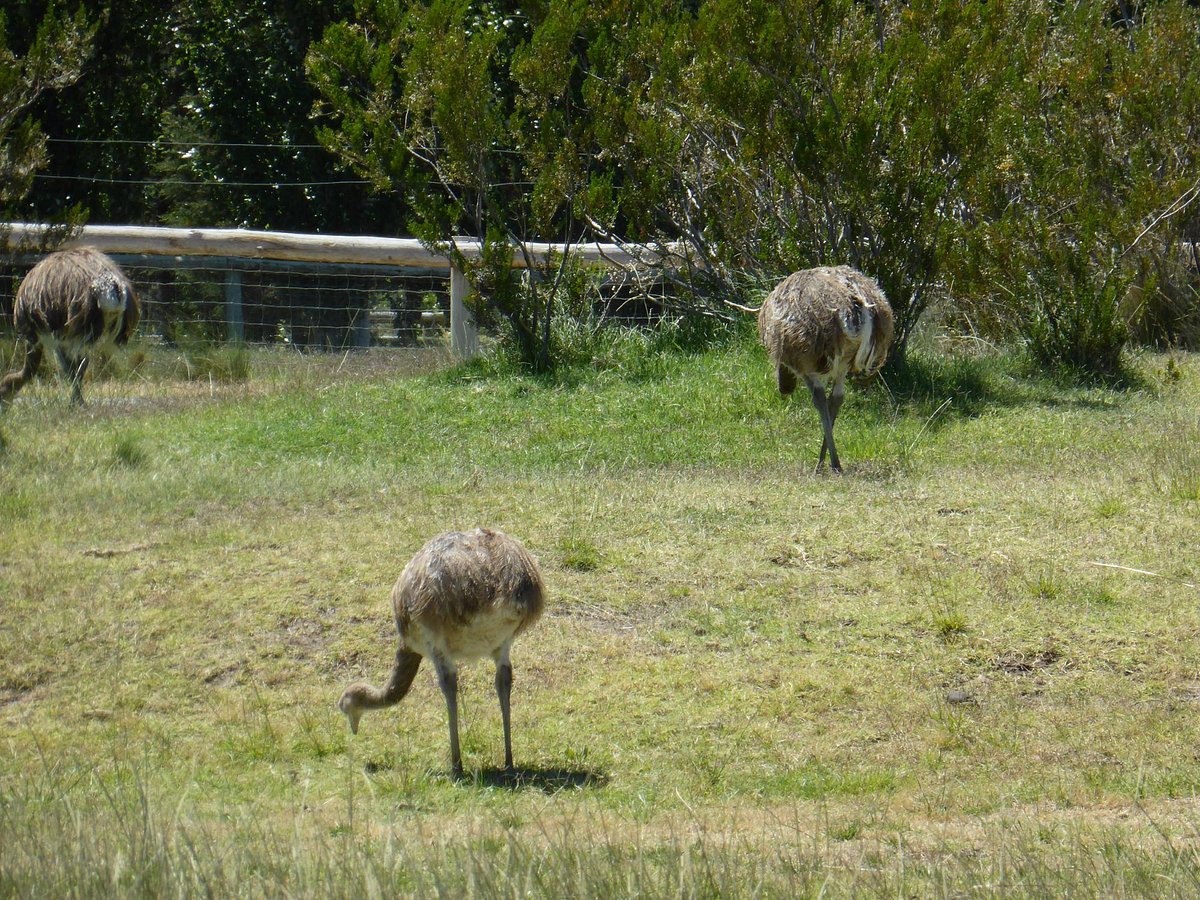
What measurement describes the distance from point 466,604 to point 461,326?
9210 mm

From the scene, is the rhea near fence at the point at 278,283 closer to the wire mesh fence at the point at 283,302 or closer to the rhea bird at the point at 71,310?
the wire mesh fence at the point at 283,302

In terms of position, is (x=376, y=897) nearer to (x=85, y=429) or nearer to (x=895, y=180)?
(x=85, y=429)

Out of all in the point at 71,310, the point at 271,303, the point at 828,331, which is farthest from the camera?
the point at 271,303

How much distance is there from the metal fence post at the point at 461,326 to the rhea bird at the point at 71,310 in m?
3.07

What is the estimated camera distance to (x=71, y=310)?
13.3 metres

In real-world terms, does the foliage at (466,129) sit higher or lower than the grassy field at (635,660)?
higher

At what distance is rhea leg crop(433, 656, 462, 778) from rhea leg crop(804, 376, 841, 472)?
4763 millimetres

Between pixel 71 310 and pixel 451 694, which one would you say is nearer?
pixel 451 694

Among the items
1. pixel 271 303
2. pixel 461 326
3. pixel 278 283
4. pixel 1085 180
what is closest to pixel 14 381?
pixel 271 303

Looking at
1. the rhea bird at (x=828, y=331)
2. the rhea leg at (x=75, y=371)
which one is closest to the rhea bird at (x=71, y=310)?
the rhea leg at (x=75, y=371)

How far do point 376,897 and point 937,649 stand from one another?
13.0ft

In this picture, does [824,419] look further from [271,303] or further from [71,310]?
[271,303]

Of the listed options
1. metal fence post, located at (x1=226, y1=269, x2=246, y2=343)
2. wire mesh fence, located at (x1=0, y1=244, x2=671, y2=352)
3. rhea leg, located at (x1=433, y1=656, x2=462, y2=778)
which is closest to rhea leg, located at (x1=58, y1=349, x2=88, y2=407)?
wire mesh fence, located at (x1=0, y1=244, x2=671, y2=352)

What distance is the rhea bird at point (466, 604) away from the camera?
605 centimetres
